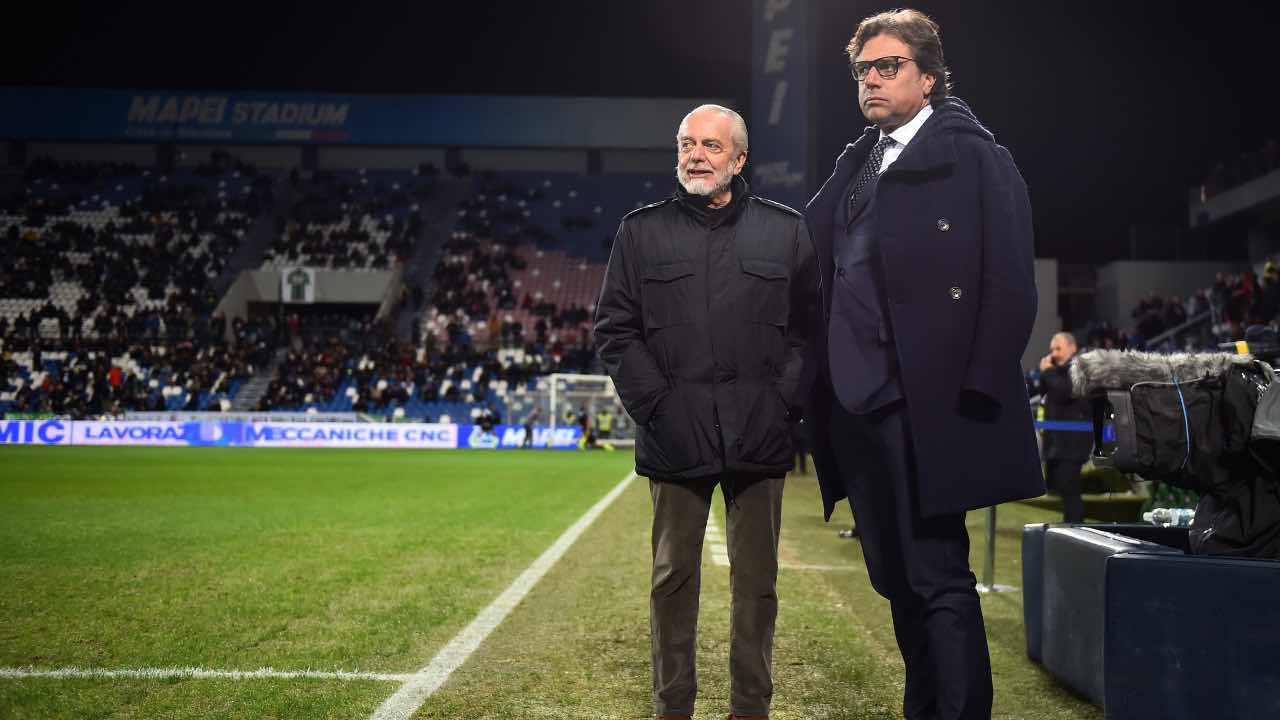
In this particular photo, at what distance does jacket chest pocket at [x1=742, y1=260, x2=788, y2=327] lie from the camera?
11.3 ft

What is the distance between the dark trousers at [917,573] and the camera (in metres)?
2.74

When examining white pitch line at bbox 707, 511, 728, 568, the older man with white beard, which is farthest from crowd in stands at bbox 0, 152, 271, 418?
the older man with white beard

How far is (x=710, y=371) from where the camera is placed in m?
3.42

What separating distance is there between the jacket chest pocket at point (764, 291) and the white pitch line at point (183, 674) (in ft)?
6.76

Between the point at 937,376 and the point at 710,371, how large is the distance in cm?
85

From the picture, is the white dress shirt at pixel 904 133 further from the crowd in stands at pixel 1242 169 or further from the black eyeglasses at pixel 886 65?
the crowd in stands at pixel 1242 169

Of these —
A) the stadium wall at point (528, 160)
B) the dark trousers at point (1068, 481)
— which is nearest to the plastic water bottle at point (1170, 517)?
the dark trousers at point (1068, 481)

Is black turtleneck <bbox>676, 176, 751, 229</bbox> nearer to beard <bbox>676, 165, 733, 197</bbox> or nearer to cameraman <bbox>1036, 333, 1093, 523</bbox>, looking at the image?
beard <bbox>676, 165, 733, 197</bbox>

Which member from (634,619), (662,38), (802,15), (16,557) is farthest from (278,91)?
(634,619)

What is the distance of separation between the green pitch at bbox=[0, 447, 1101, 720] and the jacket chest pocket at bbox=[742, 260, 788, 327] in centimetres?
145

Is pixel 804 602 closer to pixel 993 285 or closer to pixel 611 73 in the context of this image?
pixel 993 285

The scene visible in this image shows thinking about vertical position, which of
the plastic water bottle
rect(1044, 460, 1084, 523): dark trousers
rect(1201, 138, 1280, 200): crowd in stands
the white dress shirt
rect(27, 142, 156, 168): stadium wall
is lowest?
rect(1044, 460, 1084, 523): dark trousers

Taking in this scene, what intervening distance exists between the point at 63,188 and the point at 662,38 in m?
27.7

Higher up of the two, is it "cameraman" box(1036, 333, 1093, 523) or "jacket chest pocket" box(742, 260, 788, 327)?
"jacket chest pocket" box(742, 260, 788, 327)
